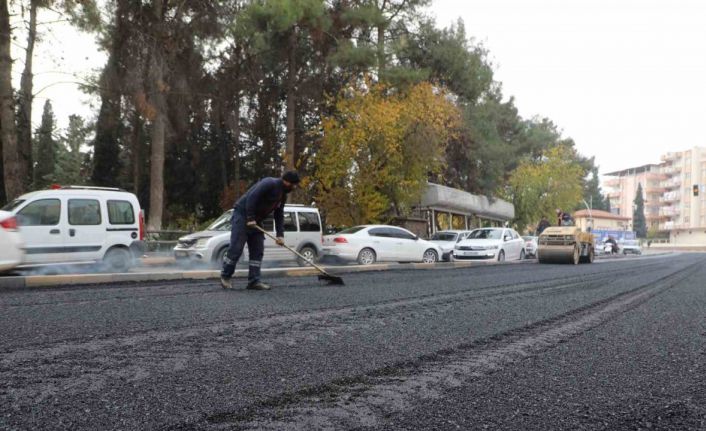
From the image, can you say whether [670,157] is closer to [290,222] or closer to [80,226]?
[290,222]

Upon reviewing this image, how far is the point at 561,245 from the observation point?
20562 mm

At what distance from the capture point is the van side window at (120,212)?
38.1ft

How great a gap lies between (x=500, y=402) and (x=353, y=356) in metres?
1.34

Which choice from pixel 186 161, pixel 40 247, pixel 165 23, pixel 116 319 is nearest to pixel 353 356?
pixel 116 319

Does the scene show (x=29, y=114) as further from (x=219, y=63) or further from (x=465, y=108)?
(x=465, y=108)

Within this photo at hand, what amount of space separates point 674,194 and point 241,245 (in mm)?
112406

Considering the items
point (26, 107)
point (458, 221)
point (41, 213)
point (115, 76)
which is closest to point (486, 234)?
point (458, 221)

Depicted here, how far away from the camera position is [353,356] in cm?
418

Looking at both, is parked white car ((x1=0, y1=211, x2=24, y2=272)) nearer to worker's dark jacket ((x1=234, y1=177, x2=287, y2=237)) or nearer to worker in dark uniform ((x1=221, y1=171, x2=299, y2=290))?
worker in dark uniform ((x1=221, y1=171, x2=299, y2=290))

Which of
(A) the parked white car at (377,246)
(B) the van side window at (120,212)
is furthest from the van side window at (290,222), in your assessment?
(B) the van side window at (120,212)

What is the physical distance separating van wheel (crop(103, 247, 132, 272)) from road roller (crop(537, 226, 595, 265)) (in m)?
14.8

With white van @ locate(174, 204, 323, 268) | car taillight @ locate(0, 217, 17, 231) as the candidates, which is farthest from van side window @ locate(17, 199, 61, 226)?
white van @ locate(174, 204, 323, 268)

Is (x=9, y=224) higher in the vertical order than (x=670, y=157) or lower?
lower

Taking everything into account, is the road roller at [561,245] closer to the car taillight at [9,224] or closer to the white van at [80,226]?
the white van at [80,226]
